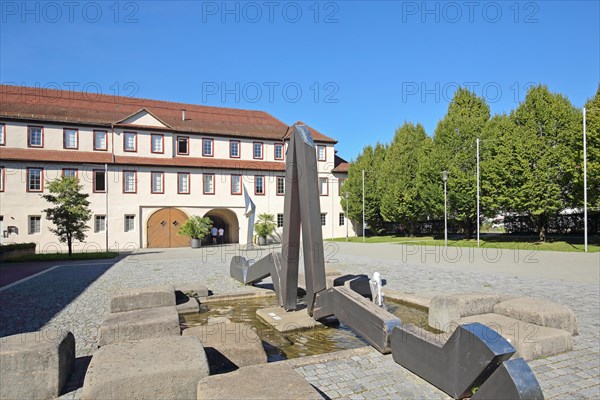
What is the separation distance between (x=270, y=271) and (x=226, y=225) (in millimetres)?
36007

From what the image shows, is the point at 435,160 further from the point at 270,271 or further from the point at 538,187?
the point at 270,271

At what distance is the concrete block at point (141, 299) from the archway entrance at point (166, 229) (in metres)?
31.0

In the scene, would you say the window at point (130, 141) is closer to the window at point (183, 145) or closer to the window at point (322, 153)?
the window at point (183, 145)

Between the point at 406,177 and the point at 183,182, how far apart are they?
22.2 meters

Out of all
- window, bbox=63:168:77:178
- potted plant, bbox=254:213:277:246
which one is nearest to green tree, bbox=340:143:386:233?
potted plant, bbox=254:213:277:246

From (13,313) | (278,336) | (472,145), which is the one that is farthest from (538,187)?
(13,313)

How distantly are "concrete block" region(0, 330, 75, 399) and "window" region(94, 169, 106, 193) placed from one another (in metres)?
34.7

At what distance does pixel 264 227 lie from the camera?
37625mm

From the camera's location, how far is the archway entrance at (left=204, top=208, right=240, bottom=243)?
41.3m

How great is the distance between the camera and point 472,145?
118ft

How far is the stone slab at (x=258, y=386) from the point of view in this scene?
2.97 metres

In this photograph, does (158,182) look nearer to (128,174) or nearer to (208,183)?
(128,174)

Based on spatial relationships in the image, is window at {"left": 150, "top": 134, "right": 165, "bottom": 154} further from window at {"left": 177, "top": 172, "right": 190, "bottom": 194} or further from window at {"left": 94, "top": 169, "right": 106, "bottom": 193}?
window at {"left": 94, "top": 169, "right": 106, "bottom": 193}

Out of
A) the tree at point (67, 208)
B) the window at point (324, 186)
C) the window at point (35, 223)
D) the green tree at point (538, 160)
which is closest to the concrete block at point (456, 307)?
the tree at point (67, 208)
